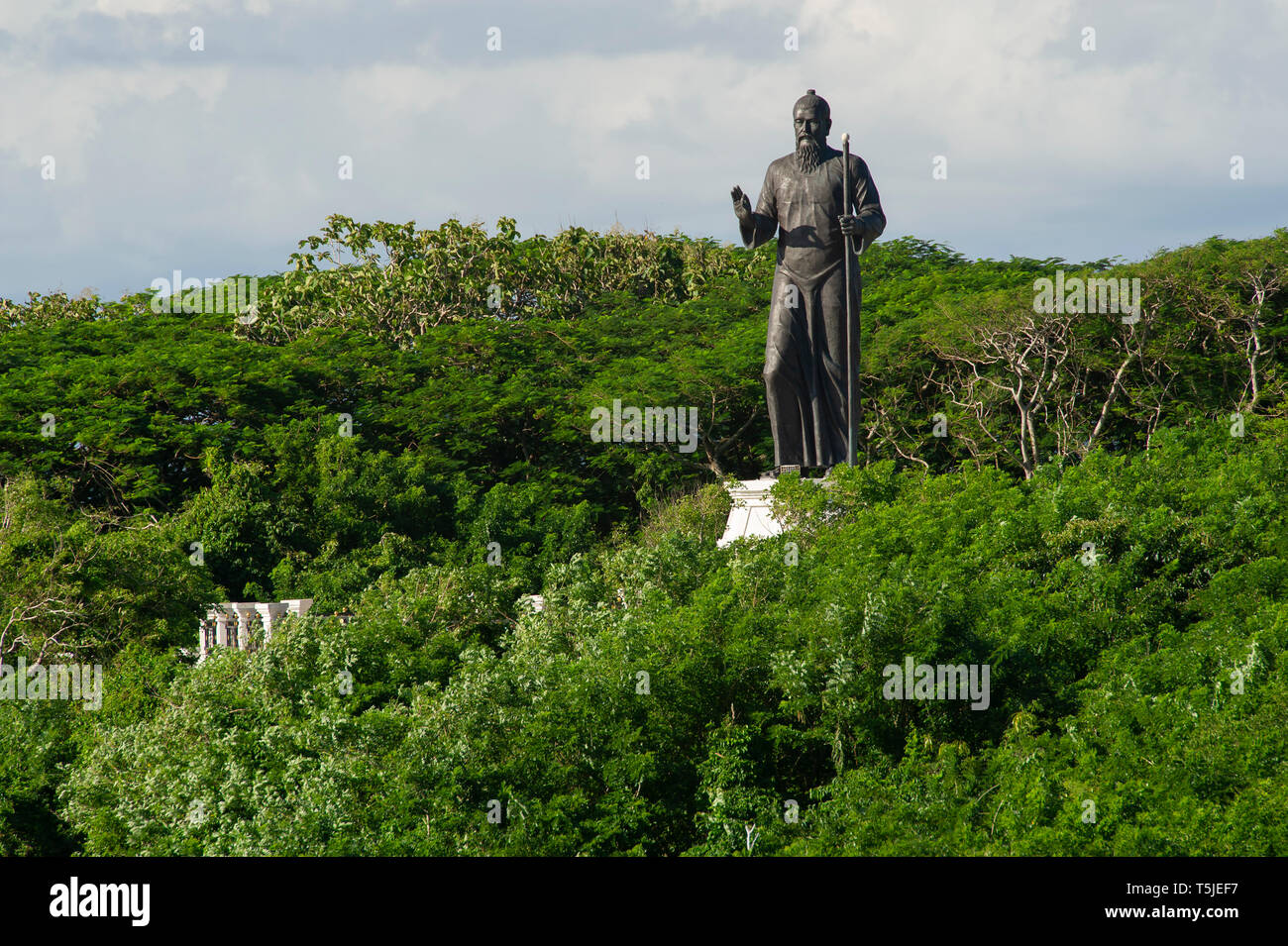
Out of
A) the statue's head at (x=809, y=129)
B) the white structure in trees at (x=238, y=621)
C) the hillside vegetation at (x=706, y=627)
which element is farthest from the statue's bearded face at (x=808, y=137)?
the white structure in trees at (x=238, y=621)

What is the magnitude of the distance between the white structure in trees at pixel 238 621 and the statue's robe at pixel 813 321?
4.87 m

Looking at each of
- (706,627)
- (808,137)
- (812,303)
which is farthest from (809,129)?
(706,627)

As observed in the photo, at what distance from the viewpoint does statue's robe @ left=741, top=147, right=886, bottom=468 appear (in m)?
13.1

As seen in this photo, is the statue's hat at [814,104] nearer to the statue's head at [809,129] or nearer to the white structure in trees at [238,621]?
the statue's head at [809,129]

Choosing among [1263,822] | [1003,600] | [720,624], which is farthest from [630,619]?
[1263,822]

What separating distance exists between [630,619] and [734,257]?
75.8 feet

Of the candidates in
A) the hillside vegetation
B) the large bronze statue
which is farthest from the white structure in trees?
the large bronze statue

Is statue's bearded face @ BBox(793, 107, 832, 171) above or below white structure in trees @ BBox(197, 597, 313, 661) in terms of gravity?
above

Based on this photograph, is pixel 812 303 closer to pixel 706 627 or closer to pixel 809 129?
pixel 809 129

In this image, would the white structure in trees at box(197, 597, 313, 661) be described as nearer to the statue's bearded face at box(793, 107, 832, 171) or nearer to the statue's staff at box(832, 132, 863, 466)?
the statue's staff at box(832, 132, 863, 466)

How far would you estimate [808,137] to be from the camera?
13.3m

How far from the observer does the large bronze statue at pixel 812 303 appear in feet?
43.0

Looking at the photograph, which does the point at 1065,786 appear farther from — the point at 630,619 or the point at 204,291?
the point at 204,291

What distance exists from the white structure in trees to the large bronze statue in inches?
191
